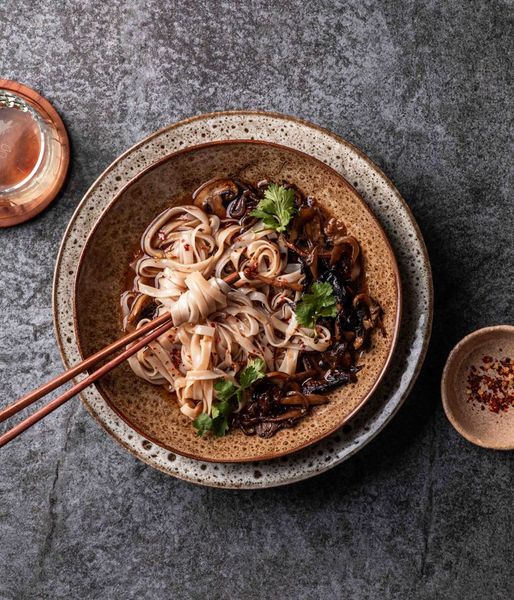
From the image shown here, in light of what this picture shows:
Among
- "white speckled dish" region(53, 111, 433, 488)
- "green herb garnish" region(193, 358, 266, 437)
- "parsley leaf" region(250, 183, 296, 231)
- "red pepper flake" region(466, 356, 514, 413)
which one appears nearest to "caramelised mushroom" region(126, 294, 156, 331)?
"white speckled dish" region(53, 111, 433, 488)

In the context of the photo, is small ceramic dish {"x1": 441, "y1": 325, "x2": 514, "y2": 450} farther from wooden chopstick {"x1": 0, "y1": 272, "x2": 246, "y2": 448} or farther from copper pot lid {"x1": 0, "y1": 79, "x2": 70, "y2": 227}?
copper pot lid {"x1": 0, "y1": 79, "x2": 70, "y2": 227}

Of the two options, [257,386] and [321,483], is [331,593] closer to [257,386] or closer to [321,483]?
[321,483]

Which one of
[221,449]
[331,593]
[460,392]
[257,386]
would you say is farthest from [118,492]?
[460,392]

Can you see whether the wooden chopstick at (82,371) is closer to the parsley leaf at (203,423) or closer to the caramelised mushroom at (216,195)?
the parsley leaf at (203,423)

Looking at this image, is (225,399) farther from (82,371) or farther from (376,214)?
(376,214)

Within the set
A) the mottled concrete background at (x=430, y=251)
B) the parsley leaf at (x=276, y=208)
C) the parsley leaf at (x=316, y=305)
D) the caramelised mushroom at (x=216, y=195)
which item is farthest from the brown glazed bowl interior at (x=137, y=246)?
the mottled concrete background at (x=430, y=251)

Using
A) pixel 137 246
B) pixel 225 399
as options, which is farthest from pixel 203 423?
pixel 137 246
